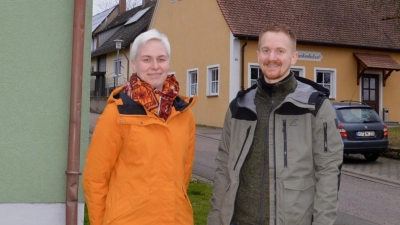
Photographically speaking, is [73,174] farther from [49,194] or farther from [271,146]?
[271,146]

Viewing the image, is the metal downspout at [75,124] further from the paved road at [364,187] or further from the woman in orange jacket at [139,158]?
the paved road at [364,187]

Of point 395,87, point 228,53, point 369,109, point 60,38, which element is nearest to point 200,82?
point 228,53

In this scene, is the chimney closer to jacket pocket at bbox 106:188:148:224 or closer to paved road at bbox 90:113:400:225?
paved road at bbox 90:113:400:225

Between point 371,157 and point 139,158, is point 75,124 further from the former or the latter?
point 371,157

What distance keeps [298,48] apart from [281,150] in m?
22.7

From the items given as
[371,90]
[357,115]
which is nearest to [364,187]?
[357,115]

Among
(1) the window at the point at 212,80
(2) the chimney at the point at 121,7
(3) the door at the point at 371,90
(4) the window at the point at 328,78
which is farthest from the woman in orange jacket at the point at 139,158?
(2) the chimney at the point at 121,7

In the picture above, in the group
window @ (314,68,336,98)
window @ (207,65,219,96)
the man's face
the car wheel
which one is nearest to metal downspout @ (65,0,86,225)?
the man's face

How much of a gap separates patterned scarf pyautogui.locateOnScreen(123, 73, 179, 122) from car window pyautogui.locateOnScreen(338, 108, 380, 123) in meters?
12.9

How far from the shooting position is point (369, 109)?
16.1 metres

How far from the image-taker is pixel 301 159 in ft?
10.5

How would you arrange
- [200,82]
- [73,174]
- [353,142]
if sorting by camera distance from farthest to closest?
[200,82], [353,142], [73,174]

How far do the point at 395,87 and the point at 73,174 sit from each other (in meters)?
25.0

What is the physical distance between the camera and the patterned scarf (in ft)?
10.7
